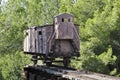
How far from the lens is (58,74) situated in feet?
39.2

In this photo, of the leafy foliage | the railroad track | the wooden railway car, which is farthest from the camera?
the leafy foliage

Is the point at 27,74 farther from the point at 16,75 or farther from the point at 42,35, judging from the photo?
the point at 16,75

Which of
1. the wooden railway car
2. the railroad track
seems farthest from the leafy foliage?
the railroad track

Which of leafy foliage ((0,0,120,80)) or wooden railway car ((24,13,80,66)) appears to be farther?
leafy foliage ((0,0,120,80))

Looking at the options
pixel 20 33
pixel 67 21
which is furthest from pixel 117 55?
pixel 20 33

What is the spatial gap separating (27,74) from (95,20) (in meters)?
5.62

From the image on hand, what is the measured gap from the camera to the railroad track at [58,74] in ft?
34.5

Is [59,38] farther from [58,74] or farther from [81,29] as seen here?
[81,29]

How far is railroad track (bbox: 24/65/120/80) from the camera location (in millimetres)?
10520

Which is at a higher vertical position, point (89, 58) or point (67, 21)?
point (67, 21)

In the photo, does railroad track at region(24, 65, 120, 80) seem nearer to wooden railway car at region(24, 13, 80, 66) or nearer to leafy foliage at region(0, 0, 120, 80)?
wooden railway car at region(24, 13, 80, 66)

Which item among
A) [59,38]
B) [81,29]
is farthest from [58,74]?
[81,29]

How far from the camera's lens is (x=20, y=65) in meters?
24.3

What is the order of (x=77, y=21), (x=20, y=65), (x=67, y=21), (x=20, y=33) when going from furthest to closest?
(x=20, y=33)
(x=20, y=65)
(x=77, y=21)
(x=67, y=21)
